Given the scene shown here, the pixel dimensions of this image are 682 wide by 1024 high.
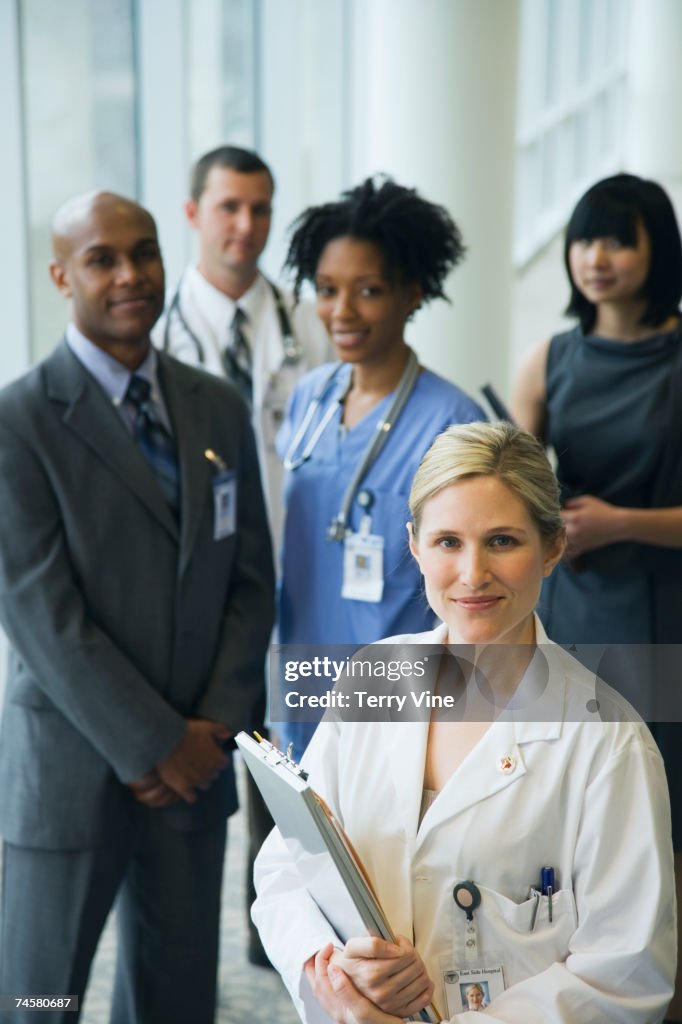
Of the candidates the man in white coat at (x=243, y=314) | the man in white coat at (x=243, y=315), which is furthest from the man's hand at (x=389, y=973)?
the man in white coat at (x=243, y=314)

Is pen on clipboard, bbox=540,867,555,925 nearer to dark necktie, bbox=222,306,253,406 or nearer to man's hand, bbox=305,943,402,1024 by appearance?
man's hand, bbox=305,943,402,1024

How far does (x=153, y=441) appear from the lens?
82.4 inches

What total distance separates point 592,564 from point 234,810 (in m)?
0.83

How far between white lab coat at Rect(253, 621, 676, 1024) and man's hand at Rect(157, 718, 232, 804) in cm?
59

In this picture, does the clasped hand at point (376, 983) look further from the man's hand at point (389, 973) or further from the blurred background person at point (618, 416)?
the blurred background person at point (618, 416)

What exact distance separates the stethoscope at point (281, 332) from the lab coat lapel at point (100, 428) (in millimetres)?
851

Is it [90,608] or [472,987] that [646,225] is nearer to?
[90,608]

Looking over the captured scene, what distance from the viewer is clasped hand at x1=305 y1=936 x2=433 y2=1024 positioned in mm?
1296

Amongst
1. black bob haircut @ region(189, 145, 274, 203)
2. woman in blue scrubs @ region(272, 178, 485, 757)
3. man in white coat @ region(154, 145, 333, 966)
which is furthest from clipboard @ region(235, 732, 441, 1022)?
black bob haircut @ region(189, 145, 274, 203)

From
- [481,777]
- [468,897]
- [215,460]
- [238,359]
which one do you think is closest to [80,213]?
[215,460]

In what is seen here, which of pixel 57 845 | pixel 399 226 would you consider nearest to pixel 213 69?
pixel 399 226

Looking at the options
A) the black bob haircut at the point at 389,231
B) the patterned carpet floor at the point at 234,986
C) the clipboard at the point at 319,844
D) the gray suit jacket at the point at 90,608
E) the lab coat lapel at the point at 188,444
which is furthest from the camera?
the patterned carpet floor at the point at 234,986

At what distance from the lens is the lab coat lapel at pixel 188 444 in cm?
204

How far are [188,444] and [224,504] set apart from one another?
130 millimetres
